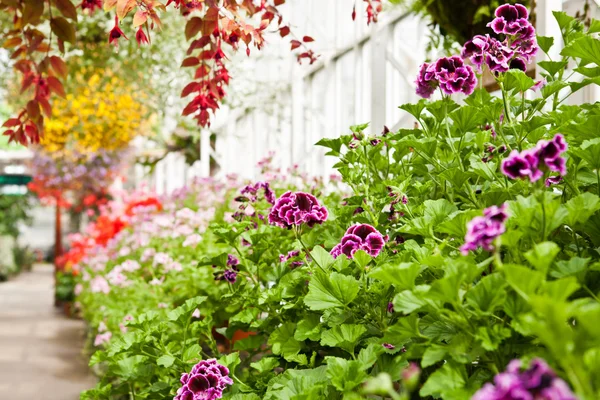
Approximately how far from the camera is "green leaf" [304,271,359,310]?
48.2 inches

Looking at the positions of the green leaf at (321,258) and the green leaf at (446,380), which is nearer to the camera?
the green leaf at (446,380)

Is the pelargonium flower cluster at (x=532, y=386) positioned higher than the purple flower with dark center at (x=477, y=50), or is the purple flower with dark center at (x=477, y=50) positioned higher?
the purple flower with dark center at (x=477, y=50)

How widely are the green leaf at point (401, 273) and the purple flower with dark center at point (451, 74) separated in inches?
21.4

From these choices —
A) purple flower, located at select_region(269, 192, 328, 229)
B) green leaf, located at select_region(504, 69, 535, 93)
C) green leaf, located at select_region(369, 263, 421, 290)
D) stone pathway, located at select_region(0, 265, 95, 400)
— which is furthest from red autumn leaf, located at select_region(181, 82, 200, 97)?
stone pathway, located at select_region(0, 265, 95, 400)

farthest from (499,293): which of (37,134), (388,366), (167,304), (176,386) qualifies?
(167,304)

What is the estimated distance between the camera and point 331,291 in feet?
4.10

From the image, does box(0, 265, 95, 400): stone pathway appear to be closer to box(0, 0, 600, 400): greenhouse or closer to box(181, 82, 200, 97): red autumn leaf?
box(0, 0, 600, 400): greenhouse

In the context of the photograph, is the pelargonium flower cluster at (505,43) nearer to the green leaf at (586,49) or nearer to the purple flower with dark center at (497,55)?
the purple flower with dark center at (497,55)

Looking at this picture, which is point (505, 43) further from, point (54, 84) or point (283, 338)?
point (54, 84)

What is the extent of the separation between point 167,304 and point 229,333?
1.32m

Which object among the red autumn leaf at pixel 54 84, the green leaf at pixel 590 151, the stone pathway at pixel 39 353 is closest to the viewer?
the green leaf at pixel 590 151

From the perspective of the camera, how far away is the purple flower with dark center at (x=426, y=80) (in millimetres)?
1399

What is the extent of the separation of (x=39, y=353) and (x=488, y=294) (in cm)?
595

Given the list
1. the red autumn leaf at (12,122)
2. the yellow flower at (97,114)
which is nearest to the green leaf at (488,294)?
the red autumn leaf at (12,122)
